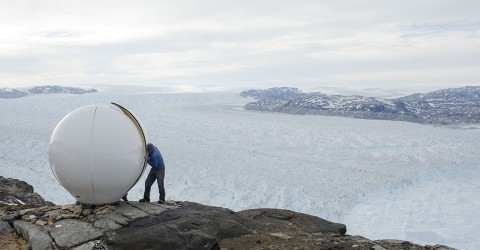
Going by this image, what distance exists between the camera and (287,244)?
7.09 metres

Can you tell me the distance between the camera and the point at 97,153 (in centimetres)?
748

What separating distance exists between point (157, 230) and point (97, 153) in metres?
1.72

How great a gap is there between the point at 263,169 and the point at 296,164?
2.54 m

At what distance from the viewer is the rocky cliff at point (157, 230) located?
6773 millimetres

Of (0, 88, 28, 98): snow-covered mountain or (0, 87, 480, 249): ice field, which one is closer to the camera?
(0, 87, 480, 249): ice field

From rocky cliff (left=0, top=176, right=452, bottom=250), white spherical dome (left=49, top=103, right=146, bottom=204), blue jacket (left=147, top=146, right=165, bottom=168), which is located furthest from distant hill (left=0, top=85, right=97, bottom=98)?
rocky cliff (left=0, top=176, right=452, bottom=250)

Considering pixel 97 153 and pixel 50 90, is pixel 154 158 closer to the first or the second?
pixel 97 153

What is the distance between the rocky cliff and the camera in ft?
22.2

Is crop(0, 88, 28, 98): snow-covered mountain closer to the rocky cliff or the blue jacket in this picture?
the rocky cliff

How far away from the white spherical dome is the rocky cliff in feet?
1.48

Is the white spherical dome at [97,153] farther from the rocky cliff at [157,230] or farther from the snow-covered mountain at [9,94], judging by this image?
the snow-covered mountain at [9,94]

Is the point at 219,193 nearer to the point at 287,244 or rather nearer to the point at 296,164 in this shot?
the point at 296,164

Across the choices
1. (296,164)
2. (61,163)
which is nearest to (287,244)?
(61,163)

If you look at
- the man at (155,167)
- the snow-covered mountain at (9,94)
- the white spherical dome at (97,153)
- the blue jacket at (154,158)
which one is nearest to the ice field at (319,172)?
the man at (155,167)
